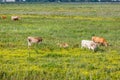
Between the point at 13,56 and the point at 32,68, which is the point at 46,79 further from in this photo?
the point at 13,56

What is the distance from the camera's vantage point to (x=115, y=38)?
27.0m

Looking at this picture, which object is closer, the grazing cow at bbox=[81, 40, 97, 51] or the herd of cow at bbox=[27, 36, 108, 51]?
the grazing cow at bbox=[81, 40, 97, 51]

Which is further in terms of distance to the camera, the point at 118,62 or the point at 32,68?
the point at 118,62

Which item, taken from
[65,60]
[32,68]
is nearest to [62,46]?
[65,60]

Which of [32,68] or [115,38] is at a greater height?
[32,68]

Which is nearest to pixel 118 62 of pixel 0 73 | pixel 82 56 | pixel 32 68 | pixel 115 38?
pixel 82 56

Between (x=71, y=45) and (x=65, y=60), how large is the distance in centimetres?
509

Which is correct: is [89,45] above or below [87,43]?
below

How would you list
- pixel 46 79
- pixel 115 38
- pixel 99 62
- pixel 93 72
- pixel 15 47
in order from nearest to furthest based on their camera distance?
pixel 46 79
pixel 93 72
pixel 99 62
pixel 15 47
pixel 115 38

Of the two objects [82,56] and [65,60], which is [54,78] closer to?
[65,60]

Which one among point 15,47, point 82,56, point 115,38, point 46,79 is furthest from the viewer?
point 115,38

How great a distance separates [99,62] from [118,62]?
88cm

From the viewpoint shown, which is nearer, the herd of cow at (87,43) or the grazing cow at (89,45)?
the grazing cow at (89,45)

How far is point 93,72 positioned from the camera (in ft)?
50.8
